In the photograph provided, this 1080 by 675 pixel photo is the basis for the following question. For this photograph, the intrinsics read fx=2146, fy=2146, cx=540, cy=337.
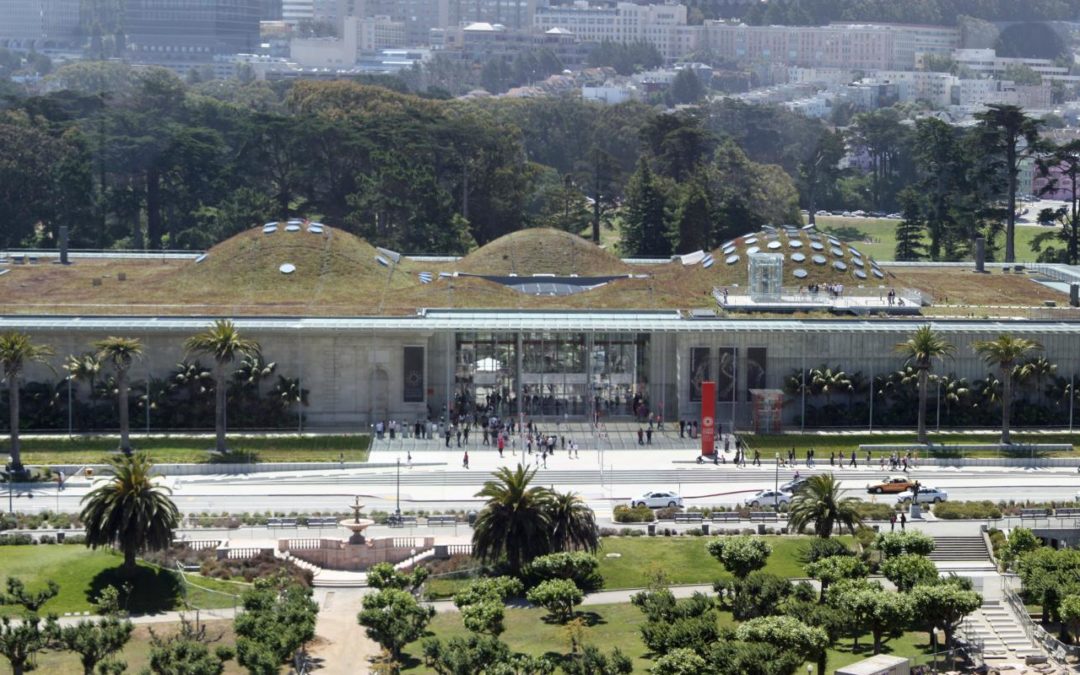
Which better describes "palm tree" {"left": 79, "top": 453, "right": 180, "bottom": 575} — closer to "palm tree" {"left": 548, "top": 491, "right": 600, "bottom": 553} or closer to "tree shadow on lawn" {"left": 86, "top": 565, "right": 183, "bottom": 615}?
"tree shadow on lawn" {"left": 86, "top": 565, "right": 183, "bottom": 615}

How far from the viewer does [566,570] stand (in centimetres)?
8931

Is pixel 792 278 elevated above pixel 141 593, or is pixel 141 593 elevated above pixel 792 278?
pixel 792 278

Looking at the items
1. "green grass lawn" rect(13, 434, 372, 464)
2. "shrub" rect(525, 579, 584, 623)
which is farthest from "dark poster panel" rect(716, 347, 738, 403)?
"shrub" rect(525, 579, 584, 623)

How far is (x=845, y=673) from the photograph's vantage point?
243 feet

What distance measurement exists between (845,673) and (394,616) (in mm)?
17917

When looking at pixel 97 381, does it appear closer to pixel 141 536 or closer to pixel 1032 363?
pixel 141 536

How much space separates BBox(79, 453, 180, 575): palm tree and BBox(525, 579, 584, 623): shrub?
16.1 metres

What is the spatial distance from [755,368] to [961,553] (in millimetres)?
25640

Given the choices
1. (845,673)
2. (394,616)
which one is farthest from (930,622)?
(394,616)

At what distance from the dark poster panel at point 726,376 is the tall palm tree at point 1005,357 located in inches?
526

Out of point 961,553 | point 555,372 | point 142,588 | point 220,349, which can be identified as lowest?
point 142,588

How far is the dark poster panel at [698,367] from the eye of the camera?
4719 inches

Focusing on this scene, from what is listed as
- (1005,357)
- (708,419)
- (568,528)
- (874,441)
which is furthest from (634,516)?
(1005,357)

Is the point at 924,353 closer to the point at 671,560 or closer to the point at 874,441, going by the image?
the point at 874,441
